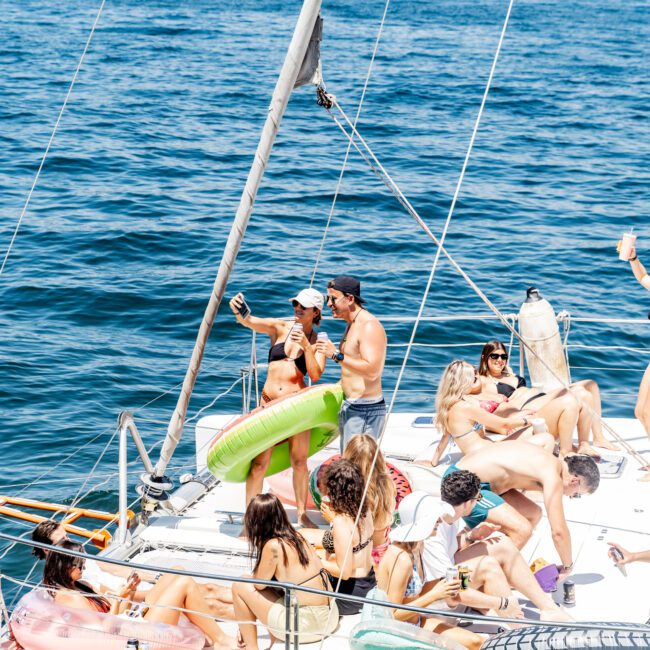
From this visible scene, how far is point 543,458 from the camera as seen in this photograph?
658 centimetres

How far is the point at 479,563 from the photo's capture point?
5.91 meters

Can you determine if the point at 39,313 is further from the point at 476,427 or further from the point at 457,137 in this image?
the point at 457,137

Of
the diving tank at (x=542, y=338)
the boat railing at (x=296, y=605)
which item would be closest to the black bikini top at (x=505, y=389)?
the diving tank at (x=542, y=338)

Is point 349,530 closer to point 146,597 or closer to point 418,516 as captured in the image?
point 418,516

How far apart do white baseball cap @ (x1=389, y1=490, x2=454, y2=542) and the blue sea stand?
329cm

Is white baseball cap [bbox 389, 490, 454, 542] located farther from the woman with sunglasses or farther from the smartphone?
the woman with sunglasses

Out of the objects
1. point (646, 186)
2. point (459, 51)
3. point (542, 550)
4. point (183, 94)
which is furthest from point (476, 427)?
point (459, 51)

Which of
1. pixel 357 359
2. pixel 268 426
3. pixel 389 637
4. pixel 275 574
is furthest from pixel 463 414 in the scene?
pixel 389 637

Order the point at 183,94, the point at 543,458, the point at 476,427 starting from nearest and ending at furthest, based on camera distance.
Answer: the point at 543,458 < the point at 476,427 < the point at 183,94

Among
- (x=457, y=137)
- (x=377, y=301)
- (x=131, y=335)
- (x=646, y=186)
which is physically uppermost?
(x=457, y=137)

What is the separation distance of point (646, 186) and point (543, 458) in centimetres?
1684

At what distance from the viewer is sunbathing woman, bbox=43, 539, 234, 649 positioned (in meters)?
5.68

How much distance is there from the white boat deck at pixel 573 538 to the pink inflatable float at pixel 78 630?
2.11 feet

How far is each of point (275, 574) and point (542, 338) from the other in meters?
4.06
